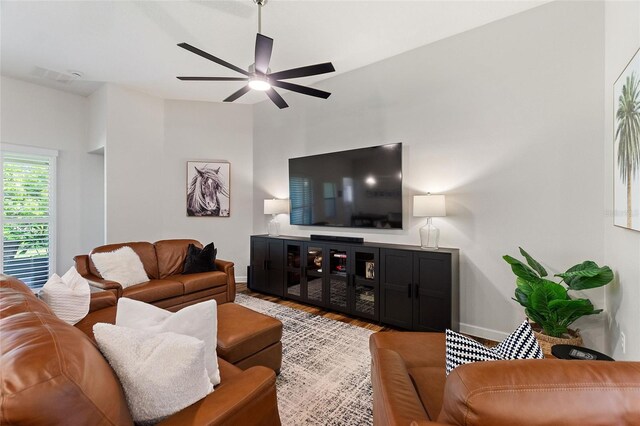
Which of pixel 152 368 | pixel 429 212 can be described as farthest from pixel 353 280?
pixel 152 368

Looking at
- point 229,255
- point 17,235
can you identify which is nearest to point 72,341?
point 229,255

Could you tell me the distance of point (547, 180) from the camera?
8.77 ft

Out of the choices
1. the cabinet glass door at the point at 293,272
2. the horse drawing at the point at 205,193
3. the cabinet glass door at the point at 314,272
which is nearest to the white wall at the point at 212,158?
the horse drawing at the point at 205,193

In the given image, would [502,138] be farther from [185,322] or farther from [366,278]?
[185,322]

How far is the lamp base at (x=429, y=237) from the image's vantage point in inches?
124

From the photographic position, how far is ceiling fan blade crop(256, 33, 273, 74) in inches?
83.4

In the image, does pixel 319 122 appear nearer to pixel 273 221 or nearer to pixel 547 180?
pixel 273 221

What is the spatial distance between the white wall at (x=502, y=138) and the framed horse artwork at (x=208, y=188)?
8.53 feet

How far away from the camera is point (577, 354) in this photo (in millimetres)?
1696

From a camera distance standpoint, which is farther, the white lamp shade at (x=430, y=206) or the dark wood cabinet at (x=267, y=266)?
the dark wood cabinet at (x=267, y=266)

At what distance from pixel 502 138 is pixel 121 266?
426cm

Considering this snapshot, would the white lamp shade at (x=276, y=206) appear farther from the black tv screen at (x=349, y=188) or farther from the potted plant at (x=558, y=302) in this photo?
the potted plant at (x=558, y=302)

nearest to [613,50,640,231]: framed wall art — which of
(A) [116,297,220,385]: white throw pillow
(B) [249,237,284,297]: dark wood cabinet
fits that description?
(A) [116,297,220,385]: white throw pillow

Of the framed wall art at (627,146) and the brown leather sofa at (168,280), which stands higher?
the framed wall art at (627,146)
